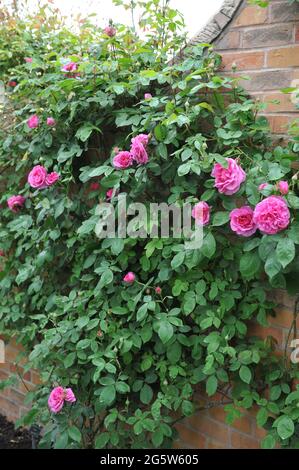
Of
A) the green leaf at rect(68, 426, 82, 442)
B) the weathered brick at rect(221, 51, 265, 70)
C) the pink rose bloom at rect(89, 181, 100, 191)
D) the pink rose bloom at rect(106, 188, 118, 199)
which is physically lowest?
the green leaf at rect(68, 426, 82, 442)

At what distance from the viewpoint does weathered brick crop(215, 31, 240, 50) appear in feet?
5.90

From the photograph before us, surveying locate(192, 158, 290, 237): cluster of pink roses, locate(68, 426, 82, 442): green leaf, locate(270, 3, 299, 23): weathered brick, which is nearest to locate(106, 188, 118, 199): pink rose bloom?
locate(192, 158, 290, 237): cluster of pink roses

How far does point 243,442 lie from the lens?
190cm

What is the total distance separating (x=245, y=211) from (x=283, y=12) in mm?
720

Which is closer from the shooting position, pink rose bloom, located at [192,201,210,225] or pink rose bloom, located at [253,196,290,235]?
pink rose bloom, located at [253,196,290,235]

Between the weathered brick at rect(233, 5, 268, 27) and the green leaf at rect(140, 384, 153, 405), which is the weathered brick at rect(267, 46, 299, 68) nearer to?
the weathered brick at rect(233, 5, 268, 27)

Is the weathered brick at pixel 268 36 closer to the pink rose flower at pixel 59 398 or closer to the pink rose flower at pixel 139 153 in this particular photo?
the pink rose flower at pixel 139 153

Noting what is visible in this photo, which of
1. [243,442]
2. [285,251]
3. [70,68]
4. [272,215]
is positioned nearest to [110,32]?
[70,68]

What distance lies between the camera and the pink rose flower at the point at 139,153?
1776 mm

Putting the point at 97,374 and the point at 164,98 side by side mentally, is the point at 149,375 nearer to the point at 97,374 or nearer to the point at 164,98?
the point at 97,374

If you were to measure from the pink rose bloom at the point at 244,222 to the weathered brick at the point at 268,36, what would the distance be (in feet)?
2.03

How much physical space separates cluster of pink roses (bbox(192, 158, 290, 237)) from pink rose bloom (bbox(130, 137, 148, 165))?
11.4 inches

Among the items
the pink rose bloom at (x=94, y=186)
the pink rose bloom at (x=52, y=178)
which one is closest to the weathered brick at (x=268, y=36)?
the pink rose bloom at (x=94, y=186)

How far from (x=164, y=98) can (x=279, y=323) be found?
955 millimetres
